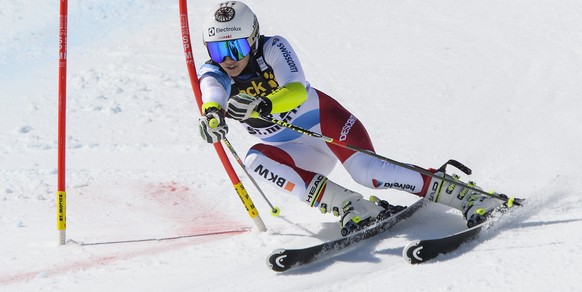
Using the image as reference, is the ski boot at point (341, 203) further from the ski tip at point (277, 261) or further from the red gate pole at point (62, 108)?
the red gate pole at point (62, 108)

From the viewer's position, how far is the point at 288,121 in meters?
5.51

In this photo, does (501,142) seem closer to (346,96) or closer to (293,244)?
(346,96)

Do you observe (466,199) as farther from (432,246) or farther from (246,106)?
(246,106)

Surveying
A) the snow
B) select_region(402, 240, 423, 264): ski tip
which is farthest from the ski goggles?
select_region(402, 240, 423, 264): ski tip

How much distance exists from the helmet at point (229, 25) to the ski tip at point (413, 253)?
1755 millimetres

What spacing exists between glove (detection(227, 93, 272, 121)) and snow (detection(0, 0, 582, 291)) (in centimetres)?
101

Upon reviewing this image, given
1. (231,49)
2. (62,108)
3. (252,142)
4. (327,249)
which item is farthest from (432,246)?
(252,142)

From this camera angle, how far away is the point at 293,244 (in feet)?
17.5

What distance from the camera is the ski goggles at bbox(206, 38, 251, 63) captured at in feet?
16.6

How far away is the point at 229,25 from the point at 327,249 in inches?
64.5

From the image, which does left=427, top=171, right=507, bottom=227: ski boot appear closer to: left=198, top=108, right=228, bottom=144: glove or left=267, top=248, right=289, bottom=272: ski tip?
left=267, top=248, right=289, bottom=272: ski tip

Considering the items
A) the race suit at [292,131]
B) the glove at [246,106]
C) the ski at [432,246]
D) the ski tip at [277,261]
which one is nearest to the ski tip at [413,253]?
the ski at [432,246]

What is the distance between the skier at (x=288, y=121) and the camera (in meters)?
4.98

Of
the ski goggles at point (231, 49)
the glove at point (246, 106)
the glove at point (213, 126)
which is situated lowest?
the glove at point (213, 126)
